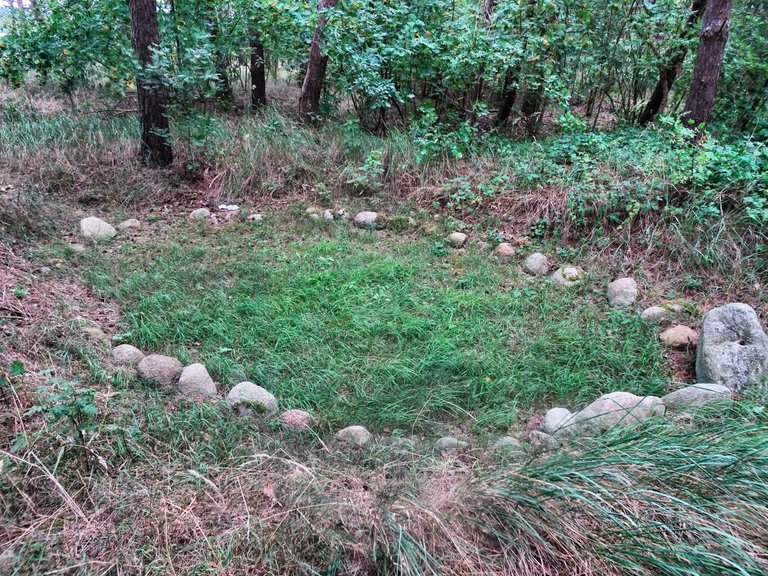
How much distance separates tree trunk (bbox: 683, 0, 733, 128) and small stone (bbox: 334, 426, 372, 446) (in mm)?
4436

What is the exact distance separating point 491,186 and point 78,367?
3917mm

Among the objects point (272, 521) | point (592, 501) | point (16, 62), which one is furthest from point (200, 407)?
point (16, 62)

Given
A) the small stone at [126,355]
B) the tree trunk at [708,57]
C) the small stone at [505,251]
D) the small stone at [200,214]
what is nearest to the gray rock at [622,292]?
the small stone at [505,251]

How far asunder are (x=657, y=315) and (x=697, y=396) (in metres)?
0.96

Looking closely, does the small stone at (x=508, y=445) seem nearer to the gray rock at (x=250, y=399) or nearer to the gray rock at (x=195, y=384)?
the gray rock at (x=250, y=399)

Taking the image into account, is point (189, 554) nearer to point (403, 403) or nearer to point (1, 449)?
point (1, 449)

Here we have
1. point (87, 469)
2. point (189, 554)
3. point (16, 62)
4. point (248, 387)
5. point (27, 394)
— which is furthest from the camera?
point (16, 62)

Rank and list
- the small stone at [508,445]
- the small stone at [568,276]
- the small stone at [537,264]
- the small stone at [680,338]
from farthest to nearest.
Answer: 1. the small stone at [537,264]
2. the small stone at [568,276]
3. the small stone at [680,338]
4. the small stone at [508,445]

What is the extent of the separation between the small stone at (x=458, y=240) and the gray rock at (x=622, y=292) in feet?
4.52

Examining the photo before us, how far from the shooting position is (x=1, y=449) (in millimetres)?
1912

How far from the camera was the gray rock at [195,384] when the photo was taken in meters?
2.67

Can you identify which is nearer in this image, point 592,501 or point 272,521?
point 592,501

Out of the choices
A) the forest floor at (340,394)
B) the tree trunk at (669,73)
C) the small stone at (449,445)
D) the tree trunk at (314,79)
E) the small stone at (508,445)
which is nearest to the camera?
the forest floor at (340,394)

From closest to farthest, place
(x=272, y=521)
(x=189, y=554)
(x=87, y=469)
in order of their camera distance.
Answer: (x=189, y=554) → (x=272, y=521) → (x=87, y=469)
